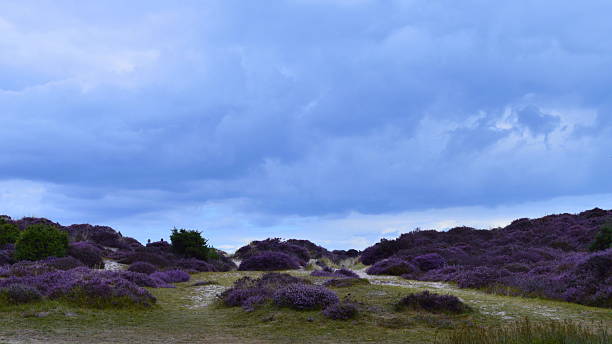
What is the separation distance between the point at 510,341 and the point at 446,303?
626 cm

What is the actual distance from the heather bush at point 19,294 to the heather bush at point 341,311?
9.84 m

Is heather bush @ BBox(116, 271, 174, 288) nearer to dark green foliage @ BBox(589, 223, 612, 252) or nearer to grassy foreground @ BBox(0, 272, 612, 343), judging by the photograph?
grassy foreground @ BBox(0, 272, 612, 343)

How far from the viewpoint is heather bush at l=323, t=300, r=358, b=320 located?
15.0 m

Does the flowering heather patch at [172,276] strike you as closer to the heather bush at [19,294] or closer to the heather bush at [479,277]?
the heather bush at [19,294]

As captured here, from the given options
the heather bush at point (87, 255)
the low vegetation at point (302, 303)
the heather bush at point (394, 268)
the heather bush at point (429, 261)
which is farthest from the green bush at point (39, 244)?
the heather bush at point (429, 261)

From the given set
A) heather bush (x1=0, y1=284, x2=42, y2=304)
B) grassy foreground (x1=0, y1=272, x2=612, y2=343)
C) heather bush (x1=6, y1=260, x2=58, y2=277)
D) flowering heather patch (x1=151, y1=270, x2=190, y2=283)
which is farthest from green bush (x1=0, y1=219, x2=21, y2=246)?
grassy foreground (x1=0, y1=272, x2=612, y2=343)

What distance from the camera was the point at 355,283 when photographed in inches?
842

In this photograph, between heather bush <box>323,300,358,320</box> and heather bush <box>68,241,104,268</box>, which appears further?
heather bush <box>68,241,104,268</box>

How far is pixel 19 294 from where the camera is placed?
17.2m

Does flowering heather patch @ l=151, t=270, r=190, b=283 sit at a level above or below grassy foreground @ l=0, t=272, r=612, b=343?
above

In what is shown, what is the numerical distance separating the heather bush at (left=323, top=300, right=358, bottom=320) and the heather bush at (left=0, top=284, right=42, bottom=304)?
9.84m

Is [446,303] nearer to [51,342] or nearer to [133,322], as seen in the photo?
[133,322]

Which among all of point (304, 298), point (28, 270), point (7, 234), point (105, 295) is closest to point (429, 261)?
point (304, 298)

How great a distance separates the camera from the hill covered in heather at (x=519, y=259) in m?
19.8
